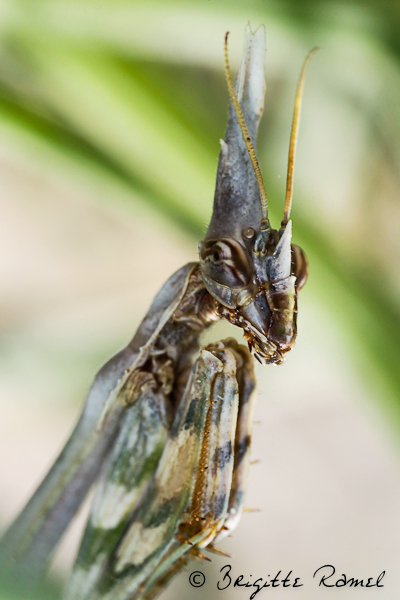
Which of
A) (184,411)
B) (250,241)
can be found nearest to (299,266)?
(250,241)

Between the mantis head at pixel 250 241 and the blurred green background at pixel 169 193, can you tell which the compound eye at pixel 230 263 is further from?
the blurred green background at pixel 169 193

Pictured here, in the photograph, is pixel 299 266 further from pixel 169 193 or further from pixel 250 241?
pixel 169 193

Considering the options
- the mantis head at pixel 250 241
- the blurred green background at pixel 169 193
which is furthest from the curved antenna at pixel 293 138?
the blurred green background at pixel 169 193

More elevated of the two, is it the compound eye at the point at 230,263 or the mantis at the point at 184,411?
the compound eye at the point at 230,263

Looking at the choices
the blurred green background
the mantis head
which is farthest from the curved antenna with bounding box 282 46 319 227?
the blurred green background

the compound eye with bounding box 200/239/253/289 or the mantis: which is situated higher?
the compound eye with bounding box 200/239/253/289

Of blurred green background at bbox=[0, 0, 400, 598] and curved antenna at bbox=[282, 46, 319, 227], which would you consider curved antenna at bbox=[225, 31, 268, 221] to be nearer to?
curved antenna at bbox=[282, 46, 319, 227]
